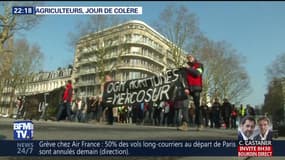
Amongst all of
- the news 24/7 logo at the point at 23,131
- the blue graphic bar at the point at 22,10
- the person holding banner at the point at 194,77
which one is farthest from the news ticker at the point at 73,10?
the person holding banner at the point at 194,77

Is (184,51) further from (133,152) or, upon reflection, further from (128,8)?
(133,152)

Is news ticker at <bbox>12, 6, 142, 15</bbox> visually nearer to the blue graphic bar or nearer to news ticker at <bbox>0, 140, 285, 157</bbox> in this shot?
the blue graphic bar

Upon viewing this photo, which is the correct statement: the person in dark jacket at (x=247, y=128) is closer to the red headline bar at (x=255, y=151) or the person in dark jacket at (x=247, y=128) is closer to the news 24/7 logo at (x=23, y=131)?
the red headline bar at (x=255, y=151)

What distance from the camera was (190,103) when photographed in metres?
6.55

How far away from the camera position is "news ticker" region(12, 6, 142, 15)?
4.18m

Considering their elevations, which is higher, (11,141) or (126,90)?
(126,90)

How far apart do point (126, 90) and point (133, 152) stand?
4.03 metres

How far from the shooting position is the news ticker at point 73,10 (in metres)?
4.18

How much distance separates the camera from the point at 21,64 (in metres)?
5.43

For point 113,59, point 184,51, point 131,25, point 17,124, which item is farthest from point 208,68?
point 113,59

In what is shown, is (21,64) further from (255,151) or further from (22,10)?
(255,151)

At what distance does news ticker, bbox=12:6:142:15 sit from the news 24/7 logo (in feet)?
3.49

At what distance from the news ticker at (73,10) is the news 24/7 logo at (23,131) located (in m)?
1.06

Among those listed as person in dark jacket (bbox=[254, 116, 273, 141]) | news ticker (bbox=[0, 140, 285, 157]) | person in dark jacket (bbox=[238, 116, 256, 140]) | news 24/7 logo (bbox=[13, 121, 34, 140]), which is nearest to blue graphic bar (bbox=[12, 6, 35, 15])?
news 24/7 logo (bbox=[13, 121, 34, 140])
